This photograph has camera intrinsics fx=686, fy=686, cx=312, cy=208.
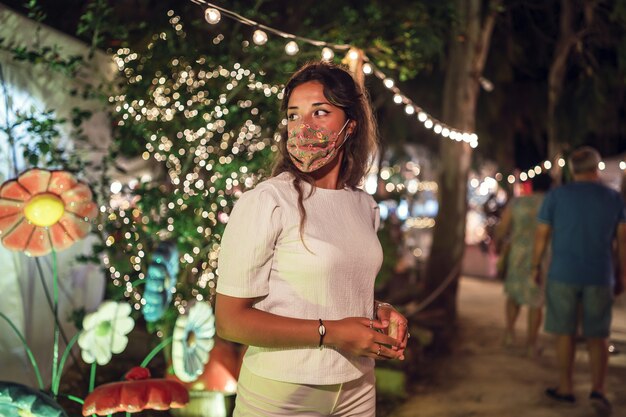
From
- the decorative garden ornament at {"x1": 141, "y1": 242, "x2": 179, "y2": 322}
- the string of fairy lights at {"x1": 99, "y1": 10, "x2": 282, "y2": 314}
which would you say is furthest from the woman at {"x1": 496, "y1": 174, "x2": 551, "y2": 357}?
the decorative garden ornament at {"x1": 141, "y1": 242, "x2": 179, "y2": 322}

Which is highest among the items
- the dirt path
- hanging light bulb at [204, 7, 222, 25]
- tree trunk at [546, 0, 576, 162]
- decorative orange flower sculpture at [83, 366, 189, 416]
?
tree trunk at [546, 0, 576, 162]

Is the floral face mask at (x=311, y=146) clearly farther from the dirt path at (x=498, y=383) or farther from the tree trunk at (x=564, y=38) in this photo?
the tree trunk at (x=564, y=38)

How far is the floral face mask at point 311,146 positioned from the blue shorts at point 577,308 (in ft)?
13.2

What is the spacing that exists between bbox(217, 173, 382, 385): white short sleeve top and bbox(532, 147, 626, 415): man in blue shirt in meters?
3.99

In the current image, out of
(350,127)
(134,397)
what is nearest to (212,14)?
(350,127)

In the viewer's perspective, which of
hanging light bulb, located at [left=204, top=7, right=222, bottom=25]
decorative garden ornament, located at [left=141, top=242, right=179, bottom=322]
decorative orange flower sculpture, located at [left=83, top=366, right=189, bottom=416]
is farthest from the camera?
decorative garden ornament, located at [left=141, top=242, right=179, bottom=322]

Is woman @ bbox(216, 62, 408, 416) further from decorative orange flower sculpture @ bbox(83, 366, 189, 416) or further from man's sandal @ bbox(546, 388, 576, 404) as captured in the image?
man's sandal @ bbox(546, 388, 576, 404)

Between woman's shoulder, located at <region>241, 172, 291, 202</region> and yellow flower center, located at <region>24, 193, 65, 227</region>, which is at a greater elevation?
woman's shoulder, located at <region>241, 172, 291, 202</region>

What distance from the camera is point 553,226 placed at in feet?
19.4

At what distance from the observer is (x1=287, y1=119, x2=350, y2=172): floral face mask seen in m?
2.26

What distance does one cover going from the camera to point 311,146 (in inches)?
89.0

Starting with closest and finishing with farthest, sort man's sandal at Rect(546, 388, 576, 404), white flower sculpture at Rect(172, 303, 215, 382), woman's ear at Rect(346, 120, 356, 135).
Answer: woman's ear at Rect(346, 120, 356, 135) < white flower sculpture at Rect(172, 303, 215, 382) < man's sandal at Rect(546, 388, 576, 404)

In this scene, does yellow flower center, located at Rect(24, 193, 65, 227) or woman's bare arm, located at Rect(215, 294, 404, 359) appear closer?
woman's bare arm, located at Rect(215, 294, 404, 359)

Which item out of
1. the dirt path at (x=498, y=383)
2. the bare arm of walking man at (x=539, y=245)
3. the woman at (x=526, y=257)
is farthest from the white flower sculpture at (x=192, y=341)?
the woman at (x=526, y=257)
